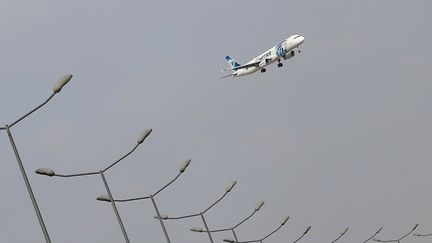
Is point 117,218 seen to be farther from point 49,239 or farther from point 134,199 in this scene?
point 49,239

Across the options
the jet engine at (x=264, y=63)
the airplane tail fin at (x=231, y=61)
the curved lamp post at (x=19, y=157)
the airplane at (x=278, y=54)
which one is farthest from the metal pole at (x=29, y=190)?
the airplane tail fin at (x=231, y=61)

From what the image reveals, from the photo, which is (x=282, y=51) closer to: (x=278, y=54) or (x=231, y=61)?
(x=278, y=54)

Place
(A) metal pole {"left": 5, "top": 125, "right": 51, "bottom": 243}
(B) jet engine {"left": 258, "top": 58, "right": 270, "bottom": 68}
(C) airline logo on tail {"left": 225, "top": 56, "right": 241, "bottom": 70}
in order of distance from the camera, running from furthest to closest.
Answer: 1. (C) airline logo on tail {"left": 225, "top": 56, "right": 241, "bottom": 70}
2. (B) jet engine {"left": 258, "top": 58, "right": 270, "bottom": 68}
3. (A) metal pole {"left": 5, "top": 125, "right": 51, "bottom": 243}

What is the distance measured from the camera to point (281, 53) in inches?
4754

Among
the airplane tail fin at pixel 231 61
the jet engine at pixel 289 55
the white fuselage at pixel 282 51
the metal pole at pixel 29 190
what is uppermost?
the airplane tail fin at pixel 231 61

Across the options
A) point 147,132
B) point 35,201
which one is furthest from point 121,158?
point 35,201

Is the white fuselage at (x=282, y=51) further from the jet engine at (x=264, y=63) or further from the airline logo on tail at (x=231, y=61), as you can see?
the airline logo on tail at (x=231, y=61)

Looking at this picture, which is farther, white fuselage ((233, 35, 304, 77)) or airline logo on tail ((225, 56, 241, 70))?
airline logo on tail ((225, 56, 241, 70))

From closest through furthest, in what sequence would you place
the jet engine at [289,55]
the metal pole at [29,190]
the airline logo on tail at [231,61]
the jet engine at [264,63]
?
the metal pole at [29,190]
the jet engine at [289,55]
the jet engine at [264,63]
the airline logo on tail at [231,61]

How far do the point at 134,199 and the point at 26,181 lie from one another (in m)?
17.1

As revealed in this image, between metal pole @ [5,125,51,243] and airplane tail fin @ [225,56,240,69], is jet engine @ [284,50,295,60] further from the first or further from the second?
metal pole @ [5,125,51,243]

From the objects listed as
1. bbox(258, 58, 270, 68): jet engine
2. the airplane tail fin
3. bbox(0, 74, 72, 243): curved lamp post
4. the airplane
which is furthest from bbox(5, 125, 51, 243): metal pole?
the airplane tail fin

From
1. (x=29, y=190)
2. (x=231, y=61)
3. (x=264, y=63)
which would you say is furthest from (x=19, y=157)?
(x=231, y=61)

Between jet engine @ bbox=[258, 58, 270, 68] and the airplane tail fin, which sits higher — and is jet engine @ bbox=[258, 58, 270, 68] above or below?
below
